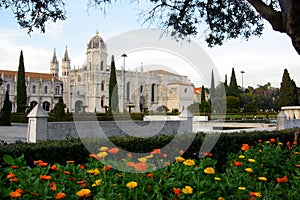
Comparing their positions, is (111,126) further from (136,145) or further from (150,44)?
(150,44)

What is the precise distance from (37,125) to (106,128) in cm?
278

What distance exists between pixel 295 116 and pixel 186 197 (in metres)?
18.8

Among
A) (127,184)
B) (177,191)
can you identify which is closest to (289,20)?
(177,191)

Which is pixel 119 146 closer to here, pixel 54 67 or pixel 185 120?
pixel 185 120

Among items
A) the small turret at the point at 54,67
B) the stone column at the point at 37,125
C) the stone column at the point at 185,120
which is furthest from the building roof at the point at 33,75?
the stone column at the point at 37,125

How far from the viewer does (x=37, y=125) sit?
352 inches

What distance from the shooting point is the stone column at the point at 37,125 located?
8.94m

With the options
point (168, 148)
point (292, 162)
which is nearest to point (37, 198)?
point (292, 162)

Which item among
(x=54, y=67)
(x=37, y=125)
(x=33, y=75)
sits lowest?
(x=37, y=125)

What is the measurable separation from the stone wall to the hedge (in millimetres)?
1304

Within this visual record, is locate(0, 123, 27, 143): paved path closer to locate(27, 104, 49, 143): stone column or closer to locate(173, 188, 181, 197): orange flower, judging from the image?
locate(27, 104, 49, 143): stone column

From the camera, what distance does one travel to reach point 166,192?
250 centimetres

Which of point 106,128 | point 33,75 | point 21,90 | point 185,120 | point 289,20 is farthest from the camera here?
point 33,75

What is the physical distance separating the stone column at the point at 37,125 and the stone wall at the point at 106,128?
271mm
